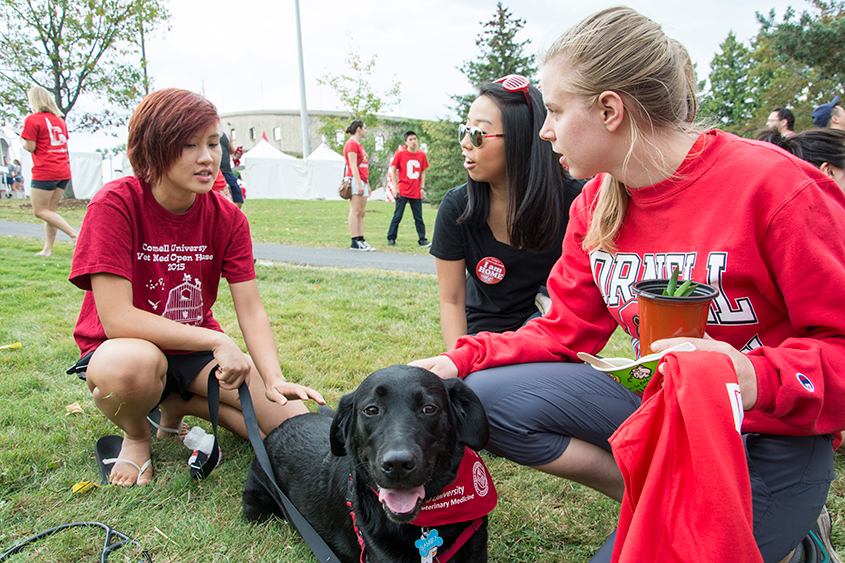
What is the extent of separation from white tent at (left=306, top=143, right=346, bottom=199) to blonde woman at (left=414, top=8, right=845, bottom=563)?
39983 millimetres

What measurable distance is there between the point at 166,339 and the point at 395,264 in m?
6.24

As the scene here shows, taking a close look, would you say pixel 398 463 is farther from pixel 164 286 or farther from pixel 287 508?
pixel 164 286

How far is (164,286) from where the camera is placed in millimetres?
2701

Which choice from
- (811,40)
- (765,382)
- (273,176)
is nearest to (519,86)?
(765,382)

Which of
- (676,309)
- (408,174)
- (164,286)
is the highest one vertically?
(408,174)

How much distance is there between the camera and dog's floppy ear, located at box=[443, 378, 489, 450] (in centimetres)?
193

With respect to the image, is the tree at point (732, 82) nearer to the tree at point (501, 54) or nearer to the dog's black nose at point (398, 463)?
the tree at point (501, 54)

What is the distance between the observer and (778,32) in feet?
59.0

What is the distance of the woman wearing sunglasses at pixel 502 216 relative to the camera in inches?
111

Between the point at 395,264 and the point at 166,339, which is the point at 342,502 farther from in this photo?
the point at 395,264

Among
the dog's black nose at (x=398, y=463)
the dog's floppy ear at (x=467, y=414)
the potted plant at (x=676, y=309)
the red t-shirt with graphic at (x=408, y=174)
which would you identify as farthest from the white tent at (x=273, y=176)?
the potted plant at (x=676, y=309)

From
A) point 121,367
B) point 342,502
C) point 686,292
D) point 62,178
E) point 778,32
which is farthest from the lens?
point 778,32

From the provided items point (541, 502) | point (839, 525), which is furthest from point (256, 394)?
point (839, 525)

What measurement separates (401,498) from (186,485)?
133 centimetres
